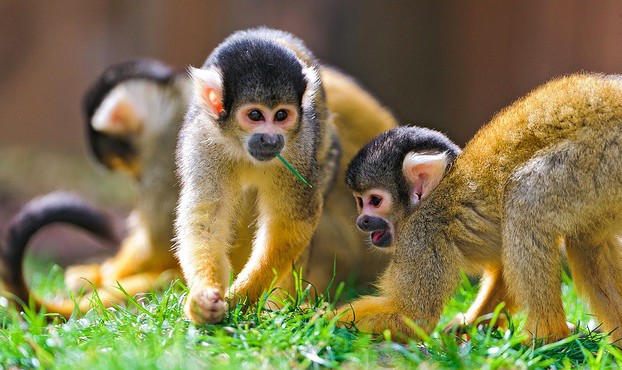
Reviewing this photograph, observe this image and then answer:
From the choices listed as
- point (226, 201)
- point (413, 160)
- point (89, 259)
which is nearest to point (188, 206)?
point (226, 201)

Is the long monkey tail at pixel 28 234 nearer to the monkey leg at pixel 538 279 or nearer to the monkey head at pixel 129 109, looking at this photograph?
the monkey head at pixel 129 109

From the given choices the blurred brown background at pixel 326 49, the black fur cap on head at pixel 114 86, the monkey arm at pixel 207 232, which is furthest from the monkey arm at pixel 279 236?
the blurred brown background at pixel 326 49

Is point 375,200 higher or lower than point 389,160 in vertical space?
lower

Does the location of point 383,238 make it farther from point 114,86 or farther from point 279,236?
point 114,86

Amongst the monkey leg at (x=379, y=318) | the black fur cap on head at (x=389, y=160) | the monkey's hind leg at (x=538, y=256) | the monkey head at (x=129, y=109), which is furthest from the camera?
the monkey head at (x=129, y=109)

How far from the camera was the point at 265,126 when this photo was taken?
3.85 metres

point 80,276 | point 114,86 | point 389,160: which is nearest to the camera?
point 389,160

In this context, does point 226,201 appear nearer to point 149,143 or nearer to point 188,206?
point 188,206

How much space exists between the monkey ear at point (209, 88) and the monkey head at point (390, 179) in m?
0.82

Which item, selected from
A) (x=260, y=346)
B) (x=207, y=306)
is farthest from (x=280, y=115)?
(x=260, y=346)

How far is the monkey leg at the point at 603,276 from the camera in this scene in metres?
3.74

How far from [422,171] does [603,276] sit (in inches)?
42.1

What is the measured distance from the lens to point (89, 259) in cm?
816

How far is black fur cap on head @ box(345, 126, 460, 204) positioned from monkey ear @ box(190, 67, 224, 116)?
814mm
